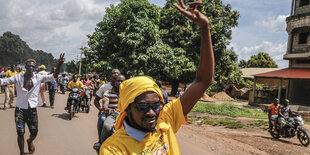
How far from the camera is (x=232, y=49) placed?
2530cm

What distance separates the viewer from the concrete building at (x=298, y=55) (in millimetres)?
21203

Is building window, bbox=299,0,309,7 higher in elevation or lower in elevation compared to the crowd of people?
higher

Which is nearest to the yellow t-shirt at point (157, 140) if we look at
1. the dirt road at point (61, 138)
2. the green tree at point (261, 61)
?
the dirt road at point (61, 138)

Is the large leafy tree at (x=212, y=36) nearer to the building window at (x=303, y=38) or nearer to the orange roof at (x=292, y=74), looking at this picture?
the orange roof at (x=292, y=74)

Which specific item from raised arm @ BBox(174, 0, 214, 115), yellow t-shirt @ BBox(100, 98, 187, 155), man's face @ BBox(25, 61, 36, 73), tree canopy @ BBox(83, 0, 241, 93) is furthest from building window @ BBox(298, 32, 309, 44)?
yellow t-shirt @ BBox(100, 98, 187, 155)

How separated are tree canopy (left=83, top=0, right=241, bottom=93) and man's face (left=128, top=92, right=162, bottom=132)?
1628 centimetres

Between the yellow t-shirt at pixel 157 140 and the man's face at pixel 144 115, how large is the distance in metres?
0.07

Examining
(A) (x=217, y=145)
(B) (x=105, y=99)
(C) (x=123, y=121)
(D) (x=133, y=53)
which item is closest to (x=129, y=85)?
(C) (x=123, y=121)

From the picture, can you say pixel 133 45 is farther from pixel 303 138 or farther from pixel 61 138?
pixel 303 138

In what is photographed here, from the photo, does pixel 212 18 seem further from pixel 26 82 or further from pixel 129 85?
pixel 129 85

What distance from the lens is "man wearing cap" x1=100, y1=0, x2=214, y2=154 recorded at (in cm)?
171

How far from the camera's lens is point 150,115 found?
1751 mm

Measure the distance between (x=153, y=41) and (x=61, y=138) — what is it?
1304cm

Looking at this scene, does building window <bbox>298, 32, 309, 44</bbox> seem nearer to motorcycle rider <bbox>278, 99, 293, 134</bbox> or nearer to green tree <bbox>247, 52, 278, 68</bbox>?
motorcycle rider <bbox>278, 99, 293, 134</bbox>
